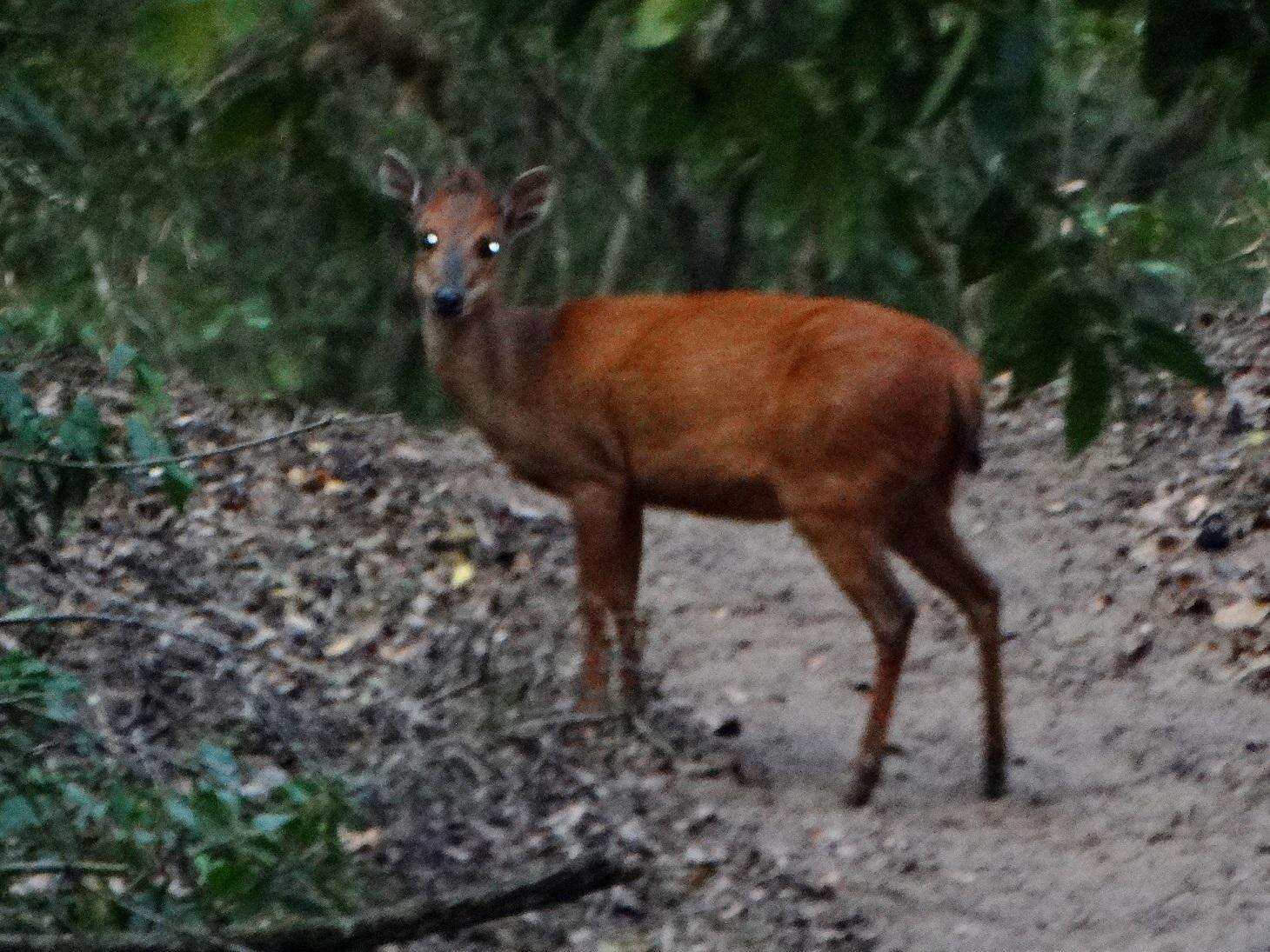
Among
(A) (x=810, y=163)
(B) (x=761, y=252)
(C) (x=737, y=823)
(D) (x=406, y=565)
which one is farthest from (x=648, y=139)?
(B) (x=761, y=252)

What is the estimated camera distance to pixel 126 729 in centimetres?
665

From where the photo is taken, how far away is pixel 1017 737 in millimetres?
7676

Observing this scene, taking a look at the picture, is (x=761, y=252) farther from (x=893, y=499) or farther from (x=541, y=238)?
(x=893, y=499)

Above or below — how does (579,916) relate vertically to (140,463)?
below

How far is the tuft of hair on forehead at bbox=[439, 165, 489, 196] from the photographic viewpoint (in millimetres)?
8117

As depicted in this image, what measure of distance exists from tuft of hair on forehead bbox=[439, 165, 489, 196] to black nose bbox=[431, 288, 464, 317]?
38 centimetres

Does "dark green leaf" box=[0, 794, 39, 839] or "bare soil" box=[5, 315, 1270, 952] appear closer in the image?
"dark green leaf" box=[0, 794, 39, 839]

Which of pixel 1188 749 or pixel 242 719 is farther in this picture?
pixel 1188 749

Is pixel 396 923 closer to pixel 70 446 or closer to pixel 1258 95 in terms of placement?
pixel 70 446

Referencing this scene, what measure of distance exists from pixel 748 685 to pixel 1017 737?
1.03 meters

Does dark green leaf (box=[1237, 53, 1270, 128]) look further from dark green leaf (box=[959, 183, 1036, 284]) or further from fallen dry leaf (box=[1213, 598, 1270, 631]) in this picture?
fallen dry leaf (box=[1213, 598, 1270, 631])

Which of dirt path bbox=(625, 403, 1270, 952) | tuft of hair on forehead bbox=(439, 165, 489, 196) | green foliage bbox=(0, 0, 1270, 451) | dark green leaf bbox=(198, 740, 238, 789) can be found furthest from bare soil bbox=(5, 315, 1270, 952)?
green foliage bbox=(0, 0, 1270, 451)

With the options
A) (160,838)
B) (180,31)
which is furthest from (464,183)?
(180,31)

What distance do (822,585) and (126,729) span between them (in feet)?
11.4
